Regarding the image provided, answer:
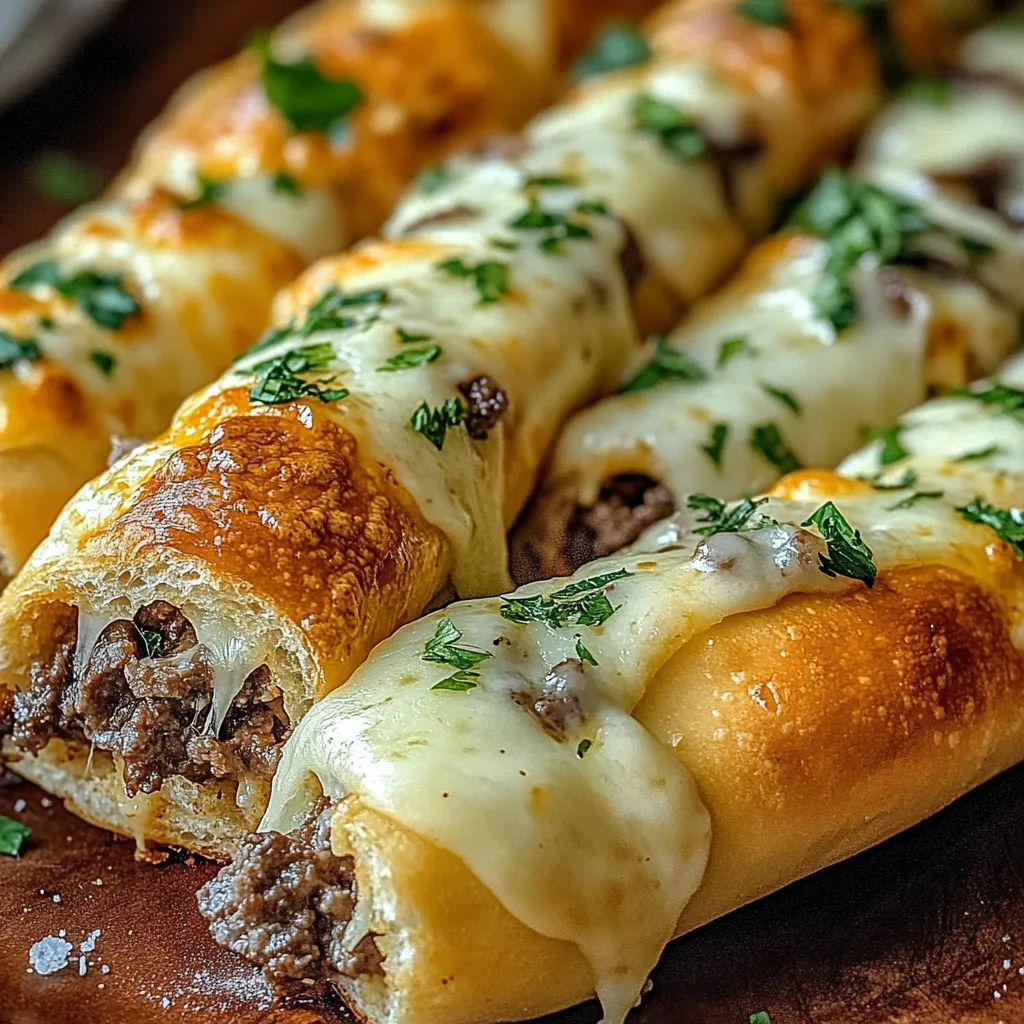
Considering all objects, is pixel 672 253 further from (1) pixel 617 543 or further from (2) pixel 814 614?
(2) pixel 814 614

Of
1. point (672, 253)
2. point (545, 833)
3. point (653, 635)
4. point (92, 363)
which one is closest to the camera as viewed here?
point (545, 833)

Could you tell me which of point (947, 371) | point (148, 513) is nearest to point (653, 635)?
point (148, 513)

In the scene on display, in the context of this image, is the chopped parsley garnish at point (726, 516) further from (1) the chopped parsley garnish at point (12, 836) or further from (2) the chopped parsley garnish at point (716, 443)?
(1) the chopped parsley garnish at point (12, 836)

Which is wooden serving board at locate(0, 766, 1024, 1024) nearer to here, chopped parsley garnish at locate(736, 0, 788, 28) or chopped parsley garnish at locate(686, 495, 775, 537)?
chopped parsley garnish at locate(686, 495, 775, 537)

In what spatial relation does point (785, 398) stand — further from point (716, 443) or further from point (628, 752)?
point (628, 752)

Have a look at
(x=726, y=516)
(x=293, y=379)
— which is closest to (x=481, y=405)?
(x=293, y=379)

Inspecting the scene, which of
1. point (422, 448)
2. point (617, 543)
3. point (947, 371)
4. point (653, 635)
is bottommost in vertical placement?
point (947, 371)

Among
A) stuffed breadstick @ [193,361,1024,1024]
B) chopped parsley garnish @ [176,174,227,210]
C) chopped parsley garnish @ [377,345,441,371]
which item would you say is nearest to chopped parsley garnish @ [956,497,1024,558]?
stuffed breadstick @ [193,361,1024,1024]
